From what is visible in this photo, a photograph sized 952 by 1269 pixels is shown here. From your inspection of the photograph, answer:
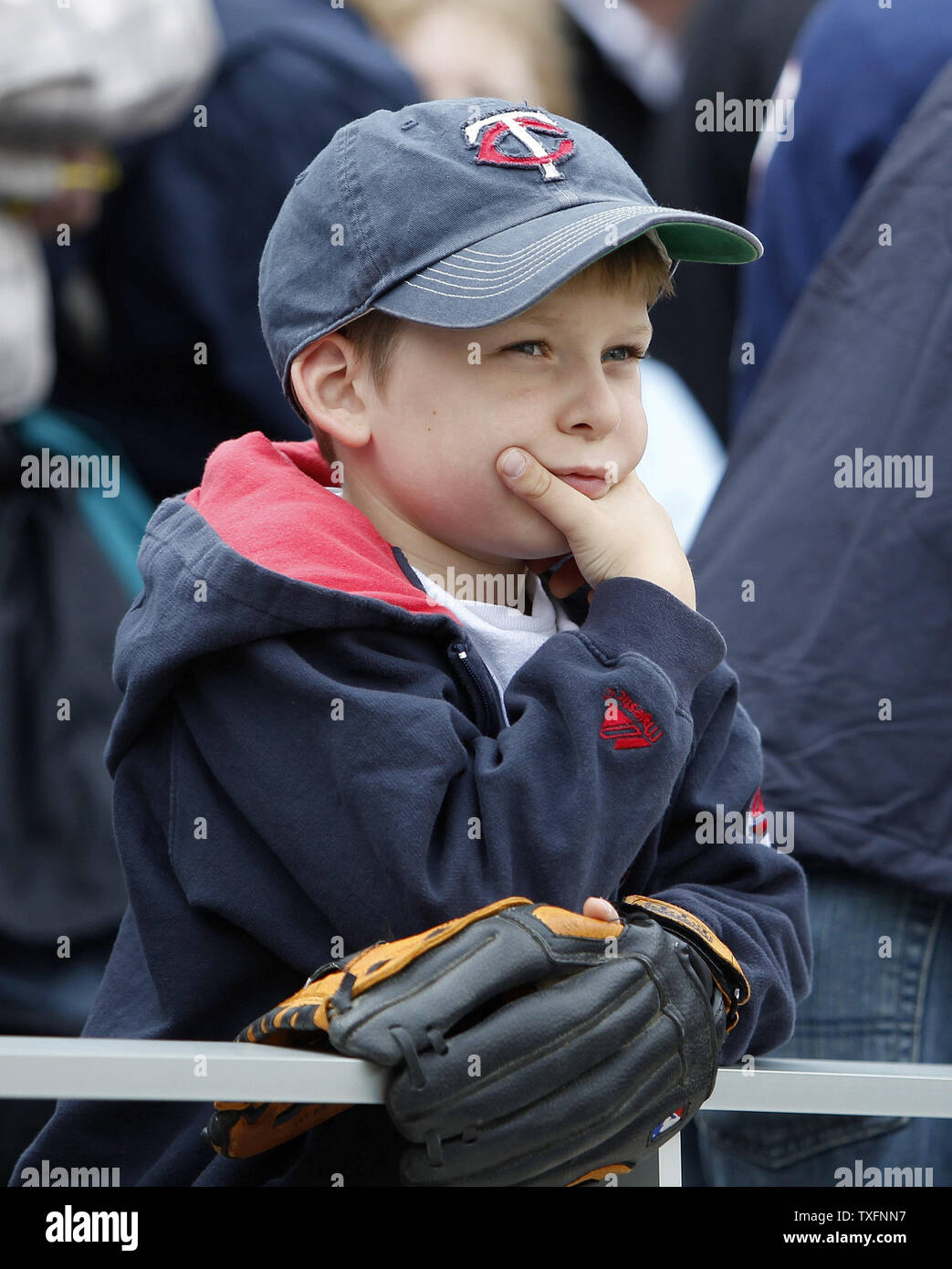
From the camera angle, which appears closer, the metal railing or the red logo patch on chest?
the metal railing

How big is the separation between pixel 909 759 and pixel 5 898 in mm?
1296

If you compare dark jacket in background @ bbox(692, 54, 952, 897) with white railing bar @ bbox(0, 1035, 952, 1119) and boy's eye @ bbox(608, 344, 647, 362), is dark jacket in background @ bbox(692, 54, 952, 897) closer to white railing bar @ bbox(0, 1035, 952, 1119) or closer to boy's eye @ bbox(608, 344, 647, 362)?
boy's eye @ bbox(608, 344, 647, 362)

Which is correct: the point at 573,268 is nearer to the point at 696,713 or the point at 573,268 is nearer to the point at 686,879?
the point at 696,713

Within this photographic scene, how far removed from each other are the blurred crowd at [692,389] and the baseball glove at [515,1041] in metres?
0.65

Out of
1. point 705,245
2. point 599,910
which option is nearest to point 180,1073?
point 599,910

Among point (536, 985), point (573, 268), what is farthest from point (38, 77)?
point (536, 985)

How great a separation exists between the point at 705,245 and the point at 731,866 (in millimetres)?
520

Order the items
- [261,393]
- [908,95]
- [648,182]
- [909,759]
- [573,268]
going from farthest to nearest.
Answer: [648,182] < [261,393] < [908,95] < [909,759] < [573,268]

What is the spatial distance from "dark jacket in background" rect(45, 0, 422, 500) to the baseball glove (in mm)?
1712

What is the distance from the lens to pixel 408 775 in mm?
1147

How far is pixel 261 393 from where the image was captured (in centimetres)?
268

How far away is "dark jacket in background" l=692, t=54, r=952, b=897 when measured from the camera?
5.67ft

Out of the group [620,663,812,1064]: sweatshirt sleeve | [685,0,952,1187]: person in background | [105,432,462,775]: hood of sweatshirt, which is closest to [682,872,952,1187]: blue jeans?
[685,0,952,1187]: person in background

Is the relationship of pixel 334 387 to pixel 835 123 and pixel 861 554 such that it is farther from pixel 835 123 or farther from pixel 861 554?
pixel 835 123
